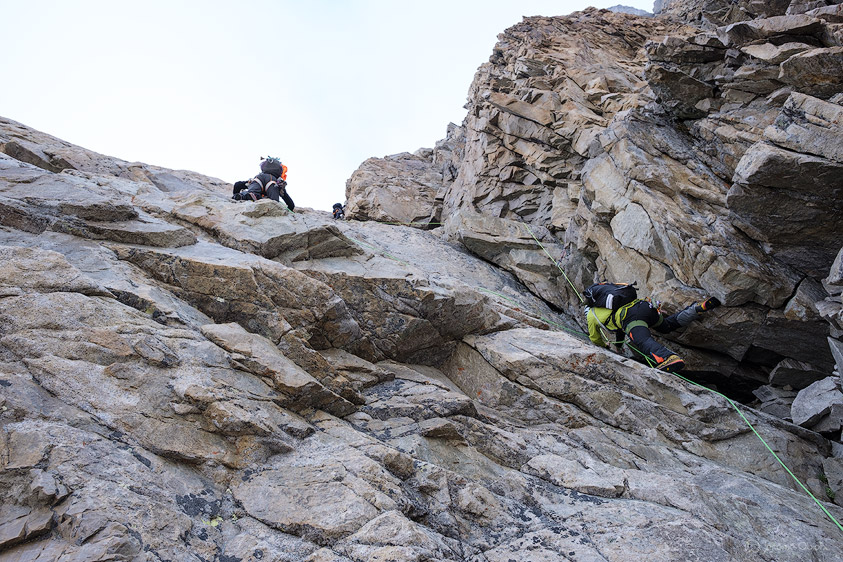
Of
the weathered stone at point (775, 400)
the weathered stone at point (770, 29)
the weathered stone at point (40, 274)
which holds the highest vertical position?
the weathered stone at point (770, 29)

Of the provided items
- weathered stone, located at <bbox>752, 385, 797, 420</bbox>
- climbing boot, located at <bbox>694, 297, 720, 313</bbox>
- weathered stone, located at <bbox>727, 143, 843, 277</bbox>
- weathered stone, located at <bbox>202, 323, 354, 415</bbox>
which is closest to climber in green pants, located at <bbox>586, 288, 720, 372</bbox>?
climbing boot, located at <bbox>694, 297, 720, 313</bbox>

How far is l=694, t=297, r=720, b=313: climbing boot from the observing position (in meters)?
9.50

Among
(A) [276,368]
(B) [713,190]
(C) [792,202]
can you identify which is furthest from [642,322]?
(A) [276,368]

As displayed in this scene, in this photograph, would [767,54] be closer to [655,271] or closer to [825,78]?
[825,78]

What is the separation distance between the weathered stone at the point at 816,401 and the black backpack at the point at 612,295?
11.6 ft

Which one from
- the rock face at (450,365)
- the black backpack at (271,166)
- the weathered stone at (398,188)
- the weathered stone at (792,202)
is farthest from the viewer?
the weathered stone at (398,188)

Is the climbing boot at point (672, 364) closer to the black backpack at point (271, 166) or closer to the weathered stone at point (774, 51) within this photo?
the weathered stone at point (774, 51)

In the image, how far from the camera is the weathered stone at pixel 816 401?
8.08 meters

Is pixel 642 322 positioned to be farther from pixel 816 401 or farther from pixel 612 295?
pixel 816 401

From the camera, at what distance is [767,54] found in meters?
8.72

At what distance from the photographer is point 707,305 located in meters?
9.52

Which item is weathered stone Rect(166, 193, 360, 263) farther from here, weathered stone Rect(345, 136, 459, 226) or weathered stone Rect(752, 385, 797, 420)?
weathered stone Rect(752, 385, 797, 420)

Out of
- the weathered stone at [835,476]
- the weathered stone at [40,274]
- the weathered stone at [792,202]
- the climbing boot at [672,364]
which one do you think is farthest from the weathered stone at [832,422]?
the weathered stone at [40,274]

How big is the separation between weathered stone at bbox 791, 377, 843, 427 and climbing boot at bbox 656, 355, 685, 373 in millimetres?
2398
